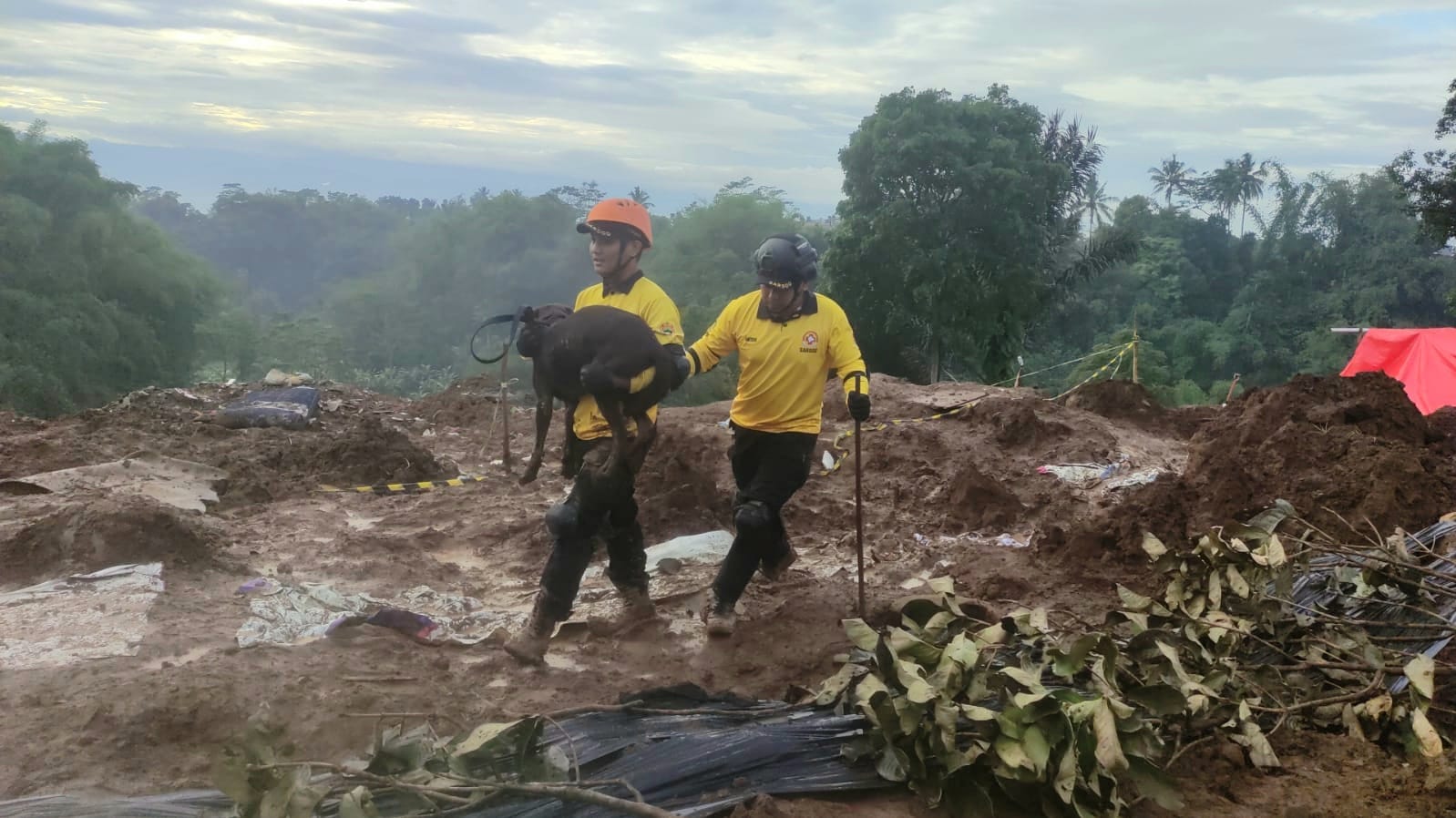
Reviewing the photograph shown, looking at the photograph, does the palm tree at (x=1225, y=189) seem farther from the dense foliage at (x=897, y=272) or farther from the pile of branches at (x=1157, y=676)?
the pile of branches at (x=1157, y=676)

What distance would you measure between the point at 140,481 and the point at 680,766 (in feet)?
19.9

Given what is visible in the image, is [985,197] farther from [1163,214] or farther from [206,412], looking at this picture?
[1163,214]

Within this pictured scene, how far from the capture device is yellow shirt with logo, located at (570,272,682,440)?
449 cm

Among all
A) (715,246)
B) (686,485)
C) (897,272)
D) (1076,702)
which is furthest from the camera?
(715,246)

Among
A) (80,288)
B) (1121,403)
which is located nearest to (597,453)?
(1121,403)

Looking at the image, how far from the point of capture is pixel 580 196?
62344 millimetres

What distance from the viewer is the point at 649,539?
7.14m

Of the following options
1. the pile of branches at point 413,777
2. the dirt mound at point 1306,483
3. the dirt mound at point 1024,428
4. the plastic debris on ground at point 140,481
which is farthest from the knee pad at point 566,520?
the dirt mound at point 1024,428

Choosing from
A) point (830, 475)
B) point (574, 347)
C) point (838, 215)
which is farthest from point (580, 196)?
point (574, 347)

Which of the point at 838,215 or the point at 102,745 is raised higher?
the point at 838,215

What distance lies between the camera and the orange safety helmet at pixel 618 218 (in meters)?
4.59

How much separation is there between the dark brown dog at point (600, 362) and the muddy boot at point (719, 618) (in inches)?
36.1

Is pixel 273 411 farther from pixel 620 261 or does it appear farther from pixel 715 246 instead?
pixel 715 246

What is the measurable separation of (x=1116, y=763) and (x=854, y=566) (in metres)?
3.73
